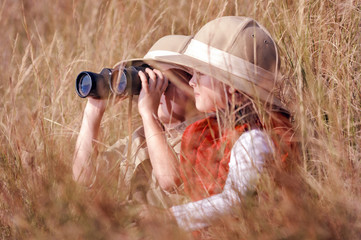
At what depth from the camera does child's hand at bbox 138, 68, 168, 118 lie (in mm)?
2037

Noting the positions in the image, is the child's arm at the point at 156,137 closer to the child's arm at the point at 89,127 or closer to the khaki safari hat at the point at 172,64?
the khaki safari hat at the point at 172,64

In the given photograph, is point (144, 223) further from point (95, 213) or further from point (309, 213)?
point (309, 213)

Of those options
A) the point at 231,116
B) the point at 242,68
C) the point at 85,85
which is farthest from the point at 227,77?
the point at 85,85

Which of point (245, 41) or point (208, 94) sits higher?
point (245, 41)

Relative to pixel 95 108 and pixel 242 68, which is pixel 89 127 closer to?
pixel 95 108

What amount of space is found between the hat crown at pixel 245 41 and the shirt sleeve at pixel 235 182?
0.95ft

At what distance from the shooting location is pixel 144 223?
156cm

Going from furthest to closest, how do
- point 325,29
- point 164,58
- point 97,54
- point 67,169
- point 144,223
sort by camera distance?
1. point 97,54
2. point 325,29
3. point 164,58
4. point 67,169
5. point 144,223

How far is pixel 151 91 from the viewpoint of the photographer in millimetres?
2061

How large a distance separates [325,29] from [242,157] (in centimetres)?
83

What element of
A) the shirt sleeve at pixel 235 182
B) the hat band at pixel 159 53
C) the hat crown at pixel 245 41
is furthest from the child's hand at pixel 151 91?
the shirt sleeve at pixel 235 182

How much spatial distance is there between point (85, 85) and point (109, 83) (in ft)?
0.37

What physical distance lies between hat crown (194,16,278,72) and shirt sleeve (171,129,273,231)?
289mm

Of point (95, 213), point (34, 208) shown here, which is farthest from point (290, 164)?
point (34, 208)
